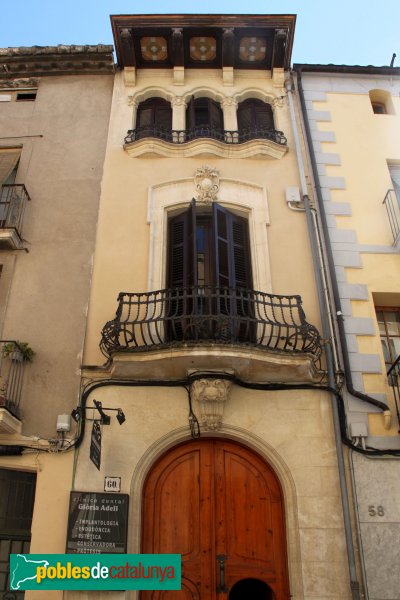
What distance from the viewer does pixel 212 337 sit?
7.90 m

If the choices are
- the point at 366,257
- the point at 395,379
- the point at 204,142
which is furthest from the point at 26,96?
the point at 395,379

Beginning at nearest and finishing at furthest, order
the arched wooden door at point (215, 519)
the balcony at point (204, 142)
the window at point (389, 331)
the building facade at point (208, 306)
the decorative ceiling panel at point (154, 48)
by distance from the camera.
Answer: the arched wooden door at point (215, 519), the building facade at point (208, 306), the window at point (389, 331), the balcony at point (204, 142), the decorative ceiling panel at point (154, 48)

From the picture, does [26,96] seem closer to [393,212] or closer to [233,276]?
[233,276]

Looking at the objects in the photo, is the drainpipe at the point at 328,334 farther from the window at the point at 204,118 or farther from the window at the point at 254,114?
the window at the point at 204,118

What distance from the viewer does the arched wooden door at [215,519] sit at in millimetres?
7312

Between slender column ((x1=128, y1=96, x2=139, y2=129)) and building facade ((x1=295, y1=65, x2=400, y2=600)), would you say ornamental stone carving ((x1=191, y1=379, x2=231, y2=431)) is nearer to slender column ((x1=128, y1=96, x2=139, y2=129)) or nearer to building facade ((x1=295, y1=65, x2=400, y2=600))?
building facade ((x1=295, y1=65, x2=400, y2=600))

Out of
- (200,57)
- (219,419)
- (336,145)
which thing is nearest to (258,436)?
(219,419)

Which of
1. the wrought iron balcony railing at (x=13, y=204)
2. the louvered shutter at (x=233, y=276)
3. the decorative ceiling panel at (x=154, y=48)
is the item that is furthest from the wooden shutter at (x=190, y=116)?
the wrought iron balcony railing at (x=13, y=204)

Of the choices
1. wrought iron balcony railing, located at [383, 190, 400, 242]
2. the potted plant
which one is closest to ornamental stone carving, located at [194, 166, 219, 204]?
wrought iron balcony railing, located at [383, 190, 400, 242]

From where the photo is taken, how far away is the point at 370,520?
7.28 m

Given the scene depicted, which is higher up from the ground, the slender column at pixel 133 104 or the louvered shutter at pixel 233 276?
the slender column at pixel 133 104

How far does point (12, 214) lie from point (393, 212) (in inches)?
282

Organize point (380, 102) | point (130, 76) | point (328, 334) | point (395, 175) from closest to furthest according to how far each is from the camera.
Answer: point (328, 334) < point (395, 175) < point (130, 76) < point (380, 102)

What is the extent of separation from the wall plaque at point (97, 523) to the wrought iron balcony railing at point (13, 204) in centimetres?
509
